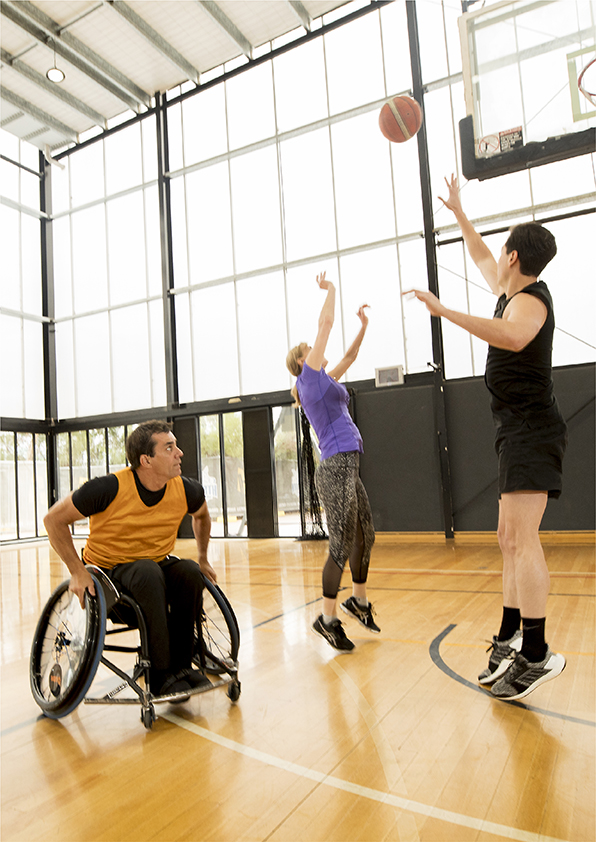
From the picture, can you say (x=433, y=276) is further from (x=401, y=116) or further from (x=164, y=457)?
(x=164, y=457)

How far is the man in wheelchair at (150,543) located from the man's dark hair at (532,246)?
1306 millimetres

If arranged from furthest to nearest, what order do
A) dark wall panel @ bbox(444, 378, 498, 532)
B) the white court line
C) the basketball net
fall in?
dark wall panel @ bbox(444, 378, 498, 532) → the basketball net → the white court line

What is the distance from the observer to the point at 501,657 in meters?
1.98

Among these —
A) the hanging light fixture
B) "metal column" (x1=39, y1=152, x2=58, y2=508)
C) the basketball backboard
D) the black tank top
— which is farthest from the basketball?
"metal column" (x1=39, y1=152, x2=58, y2=508)

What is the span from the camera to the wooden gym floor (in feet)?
4.13

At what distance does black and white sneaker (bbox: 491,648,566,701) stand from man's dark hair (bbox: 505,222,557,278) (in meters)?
1.20

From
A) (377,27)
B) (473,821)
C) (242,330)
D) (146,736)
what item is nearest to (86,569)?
(146,736)

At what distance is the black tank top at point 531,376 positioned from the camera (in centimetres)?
185

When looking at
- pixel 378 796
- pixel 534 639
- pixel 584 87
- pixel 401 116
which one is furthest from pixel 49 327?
pixel 378 796

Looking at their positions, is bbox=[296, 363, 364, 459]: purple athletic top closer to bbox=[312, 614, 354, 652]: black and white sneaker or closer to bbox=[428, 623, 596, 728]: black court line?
bbox=[312, 614, 354, 652]: black and white sneaker

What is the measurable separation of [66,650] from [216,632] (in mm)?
501

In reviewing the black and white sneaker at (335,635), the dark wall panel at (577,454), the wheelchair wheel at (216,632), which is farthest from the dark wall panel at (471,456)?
the wheelchair wheel at (216,632)

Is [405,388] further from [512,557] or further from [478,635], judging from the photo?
[512,557]

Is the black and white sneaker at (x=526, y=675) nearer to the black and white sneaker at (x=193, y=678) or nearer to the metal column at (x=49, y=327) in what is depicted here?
the black and white sneaker at (x=193, y=678)
